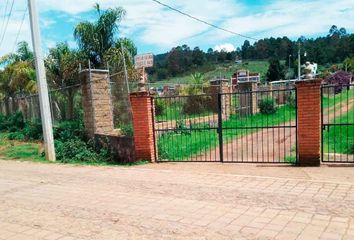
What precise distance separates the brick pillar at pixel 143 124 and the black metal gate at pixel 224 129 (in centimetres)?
32

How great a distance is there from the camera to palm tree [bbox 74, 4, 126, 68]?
59.6 feet

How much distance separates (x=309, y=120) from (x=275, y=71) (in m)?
76.2

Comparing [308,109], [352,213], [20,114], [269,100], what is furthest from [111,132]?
[269,100]

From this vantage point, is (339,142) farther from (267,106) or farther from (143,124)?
(267,106)

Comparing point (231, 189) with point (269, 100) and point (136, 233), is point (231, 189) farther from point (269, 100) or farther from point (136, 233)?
point (269, 100)

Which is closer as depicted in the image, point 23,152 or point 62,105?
point 23,152

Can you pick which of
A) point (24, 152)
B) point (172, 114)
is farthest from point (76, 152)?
point (172, 114)

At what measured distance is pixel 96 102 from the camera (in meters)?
12.4

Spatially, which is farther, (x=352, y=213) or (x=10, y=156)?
(x=10, y=156)

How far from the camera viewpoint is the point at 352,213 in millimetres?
5332

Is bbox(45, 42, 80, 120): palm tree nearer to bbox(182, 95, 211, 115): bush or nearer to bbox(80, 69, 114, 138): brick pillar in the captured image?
bbox(80, 69, 114, 138): brick pillar

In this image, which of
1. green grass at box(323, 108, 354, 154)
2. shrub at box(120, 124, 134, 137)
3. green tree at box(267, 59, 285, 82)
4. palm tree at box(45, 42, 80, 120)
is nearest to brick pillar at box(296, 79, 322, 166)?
green grass at box(323, 108, 354, 154)

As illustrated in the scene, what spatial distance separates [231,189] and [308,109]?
2.99 metres

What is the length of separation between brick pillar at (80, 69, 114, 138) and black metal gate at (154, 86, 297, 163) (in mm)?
1677
